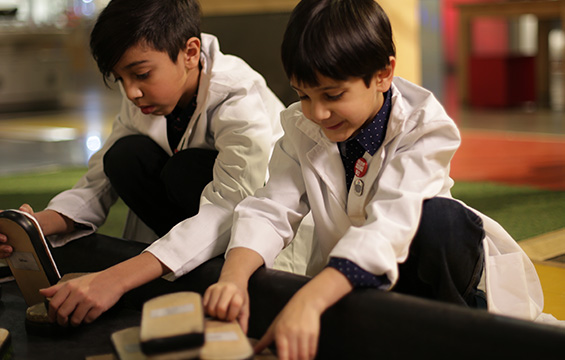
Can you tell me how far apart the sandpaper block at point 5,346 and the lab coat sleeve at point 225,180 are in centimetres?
22

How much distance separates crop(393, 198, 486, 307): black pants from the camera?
89 cm

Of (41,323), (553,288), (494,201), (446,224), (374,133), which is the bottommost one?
(494,201)

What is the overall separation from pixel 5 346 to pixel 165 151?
1.70 ft

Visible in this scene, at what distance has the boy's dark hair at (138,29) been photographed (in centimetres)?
113

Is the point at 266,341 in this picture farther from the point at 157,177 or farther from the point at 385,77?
the point at 157,177

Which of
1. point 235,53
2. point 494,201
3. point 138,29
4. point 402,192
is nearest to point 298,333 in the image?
point 402,192

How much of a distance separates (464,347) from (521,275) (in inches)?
10.0

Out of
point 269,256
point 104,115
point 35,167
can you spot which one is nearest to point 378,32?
point 269,256

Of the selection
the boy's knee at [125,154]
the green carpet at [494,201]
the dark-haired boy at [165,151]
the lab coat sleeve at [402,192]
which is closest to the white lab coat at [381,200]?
the lab coat sleeve at [402,192]

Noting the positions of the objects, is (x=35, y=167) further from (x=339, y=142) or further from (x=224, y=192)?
(x=339, y=142)

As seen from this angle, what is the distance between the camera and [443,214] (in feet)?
2.92

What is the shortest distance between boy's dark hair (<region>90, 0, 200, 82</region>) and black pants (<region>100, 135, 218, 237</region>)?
0.60 feet

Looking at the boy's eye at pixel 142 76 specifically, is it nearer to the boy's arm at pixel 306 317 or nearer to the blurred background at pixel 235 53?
the boy's arm at pixel 306 317

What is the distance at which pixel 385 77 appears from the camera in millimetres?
937
